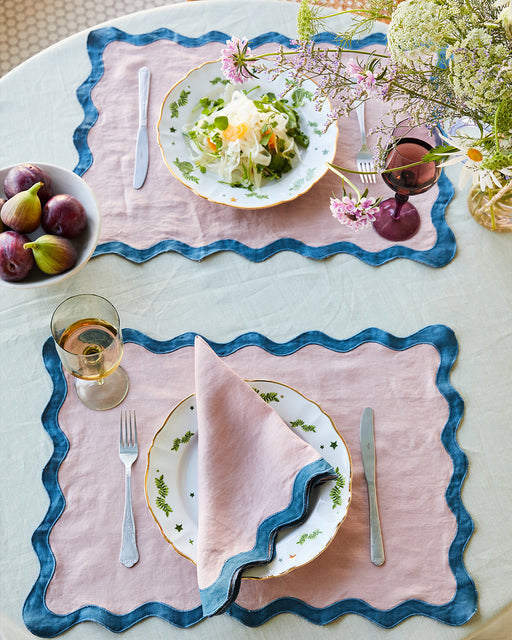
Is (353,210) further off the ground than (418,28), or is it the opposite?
(418,28)

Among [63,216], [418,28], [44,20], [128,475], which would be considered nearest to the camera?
[418,28]

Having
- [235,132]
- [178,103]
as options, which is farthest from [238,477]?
[178,103]

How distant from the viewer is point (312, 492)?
0.92 m

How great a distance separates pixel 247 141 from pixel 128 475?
25.5 inches

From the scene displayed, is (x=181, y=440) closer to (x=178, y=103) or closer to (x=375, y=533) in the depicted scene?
(x=375, y=533)

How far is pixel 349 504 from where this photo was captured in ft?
3.02

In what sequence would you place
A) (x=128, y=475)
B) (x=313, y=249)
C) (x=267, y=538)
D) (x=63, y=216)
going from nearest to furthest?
(x=267, y=538), (x=128, y=475), (x=63, y=216), (x=313, y=249)

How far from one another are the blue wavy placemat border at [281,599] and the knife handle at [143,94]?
489 mm

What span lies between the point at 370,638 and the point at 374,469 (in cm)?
24

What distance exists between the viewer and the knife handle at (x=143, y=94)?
129 cm

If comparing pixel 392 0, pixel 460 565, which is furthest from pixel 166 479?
pixel 392 0

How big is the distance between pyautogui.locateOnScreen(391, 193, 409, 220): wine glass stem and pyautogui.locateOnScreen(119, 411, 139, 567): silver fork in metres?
0.62

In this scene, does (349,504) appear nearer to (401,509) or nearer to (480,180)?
(401,509)

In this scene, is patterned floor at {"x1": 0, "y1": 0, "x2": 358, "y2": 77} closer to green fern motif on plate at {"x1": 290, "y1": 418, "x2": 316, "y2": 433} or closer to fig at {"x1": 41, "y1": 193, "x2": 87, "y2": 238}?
fig at {"x1": 41, "y1": 193, "x2": 87, "y2": 238}
